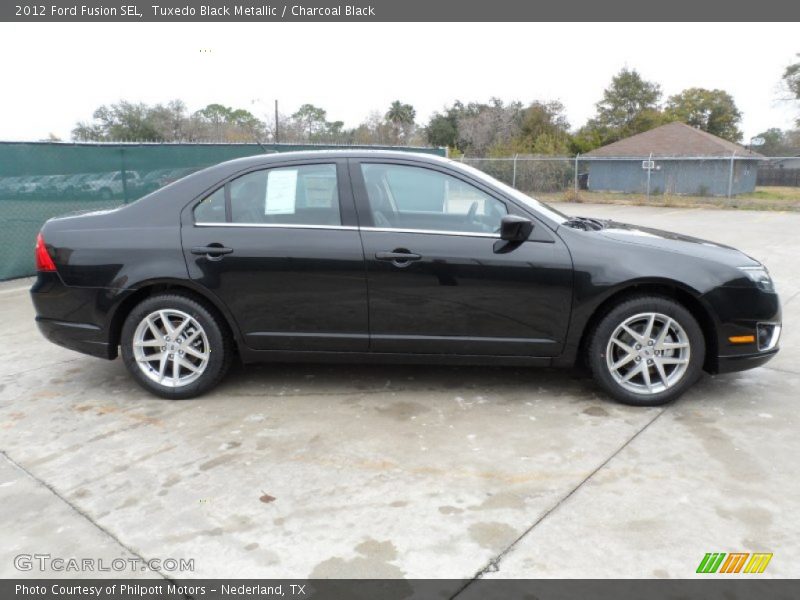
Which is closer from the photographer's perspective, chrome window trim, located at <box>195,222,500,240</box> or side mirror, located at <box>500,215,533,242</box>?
side mirror, located at <box>500,215,533,242</box>

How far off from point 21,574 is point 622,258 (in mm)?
3464

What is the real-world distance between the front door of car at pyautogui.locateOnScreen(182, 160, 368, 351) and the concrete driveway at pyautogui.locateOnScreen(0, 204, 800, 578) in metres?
0.48

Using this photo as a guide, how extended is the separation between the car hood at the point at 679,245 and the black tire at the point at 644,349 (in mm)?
341

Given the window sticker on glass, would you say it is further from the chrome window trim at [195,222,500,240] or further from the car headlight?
the car headlight

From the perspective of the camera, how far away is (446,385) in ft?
14.5

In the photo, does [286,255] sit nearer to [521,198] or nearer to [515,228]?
[515,228]

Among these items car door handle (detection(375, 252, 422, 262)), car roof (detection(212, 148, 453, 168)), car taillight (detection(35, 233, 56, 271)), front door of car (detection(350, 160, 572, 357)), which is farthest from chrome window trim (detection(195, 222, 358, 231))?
car taillight (detection(35, 233, 56, 271))

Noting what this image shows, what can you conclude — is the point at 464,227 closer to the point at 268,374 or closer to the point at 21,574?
the point at 268,374

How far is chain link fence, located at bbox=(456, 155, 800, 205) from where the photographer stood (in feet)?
83.4

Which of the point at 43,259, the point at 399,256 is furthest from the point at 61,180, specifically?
the point at 399,256

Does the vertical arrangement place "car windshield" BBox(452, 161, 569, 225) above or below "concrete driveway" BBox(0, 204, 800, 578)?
above

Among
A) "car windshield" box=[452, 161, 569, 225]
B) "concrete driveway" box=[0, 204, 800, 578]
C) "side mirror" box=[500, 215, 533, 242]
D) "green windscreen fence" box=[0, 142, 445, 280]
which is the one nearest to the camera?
"concrete driveway" box=[0, 204, 800, 578]

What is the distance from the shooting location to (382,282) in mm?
3975

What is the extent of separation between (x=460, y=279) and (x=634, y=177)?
32965 mm
